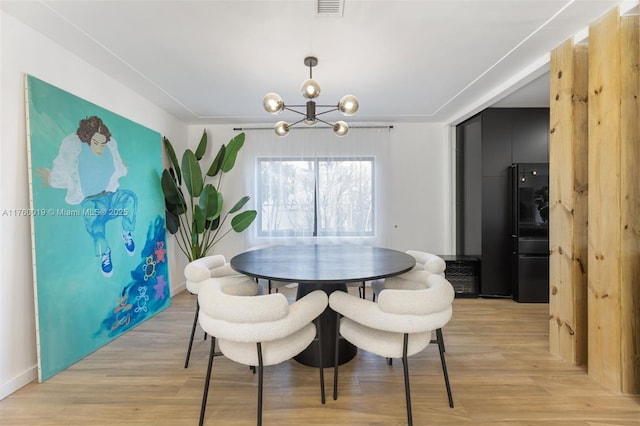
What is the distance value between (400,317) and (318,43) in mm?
2039

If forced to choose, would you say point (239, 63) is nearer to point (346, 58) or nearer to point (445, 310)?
point (346, 58)

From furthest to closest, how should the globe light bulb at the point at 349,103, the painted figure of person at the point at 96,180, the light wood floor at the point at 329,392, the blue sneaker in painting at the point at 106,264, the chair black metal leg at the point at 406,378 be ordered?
the blue sneaker in painting at the point at 106,264, the painted figure of person at the point at 96,180, the globe light bulb at the point at 349,103, the light wood floor at the point at 329,392, the chair black metal leg at the point at 406,378

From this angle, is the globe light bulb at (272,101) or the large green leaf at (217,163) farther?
the large green leaf at (217,163)

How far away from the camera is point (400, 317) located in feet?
5.00

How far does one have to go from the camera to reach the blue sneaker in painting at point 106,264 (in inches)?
103

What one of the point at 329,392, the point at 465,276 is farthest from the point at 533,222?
the point at 329,392

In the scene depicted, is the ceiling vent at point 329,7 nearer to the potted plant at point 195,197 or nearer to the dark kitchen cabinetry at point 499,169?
the potted plant at point 195,197

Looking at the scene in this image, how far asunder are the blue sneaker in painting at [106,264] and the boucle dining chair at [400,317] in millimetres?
2205

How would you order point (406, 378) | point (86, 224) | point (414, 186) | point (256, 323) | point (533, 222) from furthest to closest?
point (414, 186)
point (533, 222)
point (86, 224)
point (406, 378)
point (256, 323)

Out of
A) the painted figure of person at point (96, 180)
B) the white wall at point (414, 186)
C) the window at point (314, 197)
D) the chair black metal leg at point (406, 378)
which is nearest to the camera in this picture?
the chair black metal leg at point (406, 378)

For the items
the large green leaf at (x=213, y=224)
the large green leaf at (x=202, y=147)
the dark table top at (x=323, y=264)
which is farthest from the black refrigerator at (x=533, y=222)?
the large green leaf at (x=202, y=147)

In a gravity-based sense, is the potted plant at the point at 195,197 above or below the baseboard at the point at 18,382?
above

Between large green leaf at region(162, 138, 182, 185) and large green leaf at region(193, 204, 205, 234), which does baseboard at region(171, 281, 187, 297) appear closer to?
large green leaf at region(193, 204, 205, 234)

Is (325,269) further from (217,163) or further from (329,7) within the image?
(217,163)
